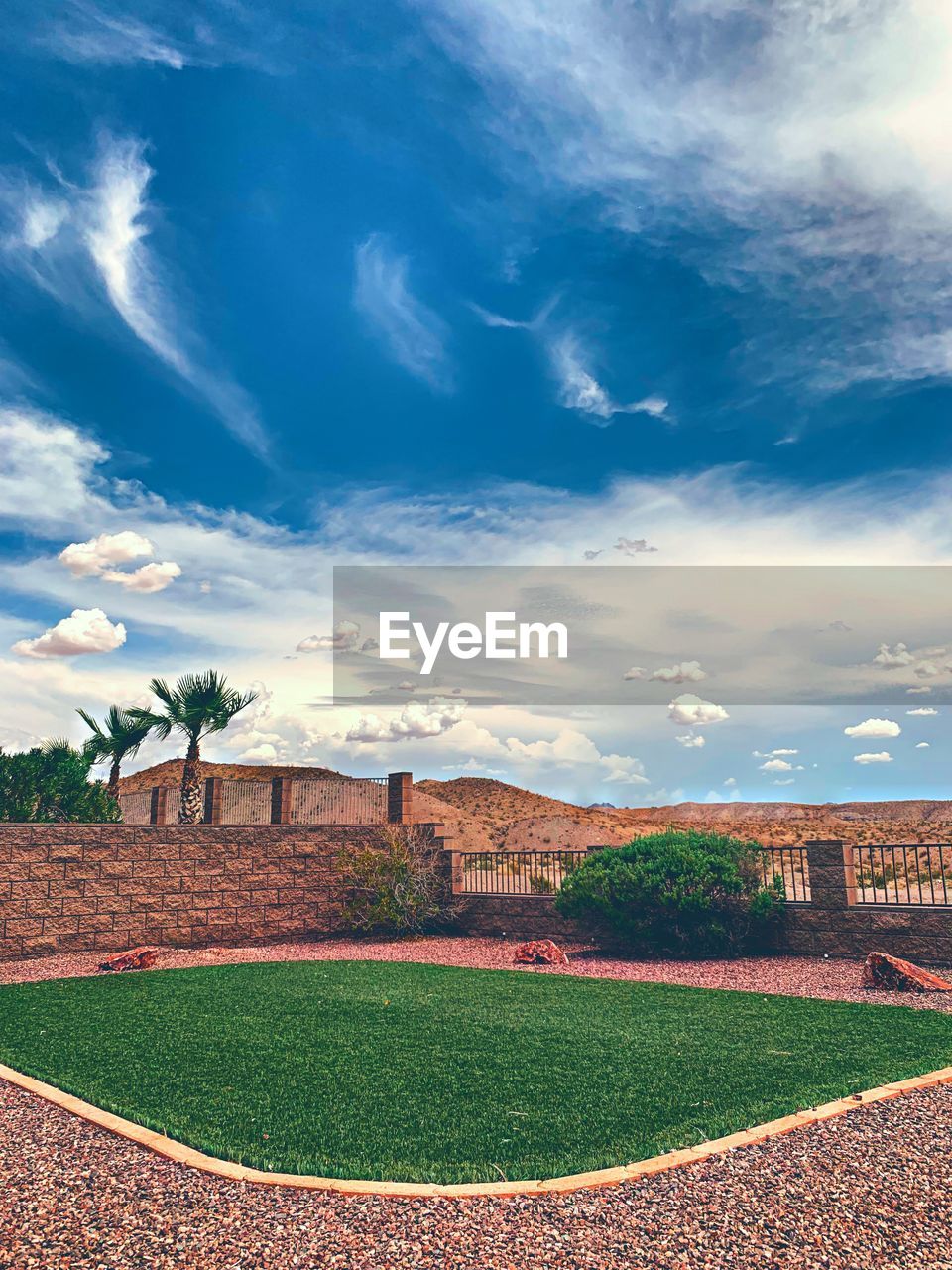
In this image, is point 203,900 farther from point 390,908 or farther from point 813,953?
point 813,953

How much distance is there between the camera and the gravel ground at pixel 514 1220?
3688 mm

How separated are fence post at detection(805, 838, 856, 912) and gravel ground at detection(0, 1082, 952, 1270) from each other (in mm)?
8697

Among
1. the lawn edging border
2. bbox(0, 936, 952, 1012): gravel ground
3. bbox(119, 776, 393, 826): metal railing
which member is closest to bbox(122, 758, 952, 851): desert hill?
bbox(119, 776, 393, 826): metal railing

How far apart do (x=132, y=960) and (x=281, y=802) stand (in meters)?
7.83

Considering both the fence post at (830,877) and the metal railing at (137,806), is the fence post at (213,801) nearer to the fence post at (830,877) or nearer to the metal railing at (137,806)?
the metal railing at (137,806)

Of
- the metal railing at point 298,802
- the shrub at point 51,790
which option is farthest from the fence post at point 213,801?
the shrub at point 51,790

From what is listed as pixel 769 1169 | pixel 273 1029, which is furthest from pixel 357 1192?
pixel 273 1029

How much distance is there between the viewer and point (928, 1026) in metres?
8.12

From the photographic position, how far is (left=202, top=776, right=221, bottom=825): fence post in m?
20.4

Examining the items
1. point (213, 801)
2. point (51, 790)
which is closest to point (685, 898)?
point (213, 801)

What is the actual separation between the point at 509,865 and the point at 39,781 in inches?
420

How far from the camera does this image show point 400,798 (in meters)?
19.0

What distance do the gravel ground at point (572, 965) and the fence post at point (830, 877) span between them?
865mm

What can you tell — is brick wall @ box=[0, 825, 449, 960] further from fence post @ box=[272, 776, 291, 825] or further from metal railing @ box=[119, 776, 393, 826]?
fence post @ box=[272, 776, 291, 825]
